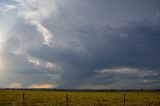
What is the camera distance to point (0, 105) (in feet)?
127

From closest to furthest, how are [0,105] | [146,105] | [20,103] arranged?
[20,103] < [0,105] < [146,105]

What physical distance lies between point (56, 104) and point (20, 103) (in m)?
13.2

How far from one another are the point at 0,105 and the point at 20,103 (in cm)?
886

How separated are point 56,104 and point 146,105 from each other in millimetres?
13769

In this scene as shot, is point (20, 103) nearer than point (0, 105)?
Yes

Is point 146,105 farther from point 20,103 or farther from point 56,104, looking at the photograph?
point 20,103

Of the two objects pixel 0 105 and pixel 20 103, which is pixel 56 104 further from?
pixel 20 103

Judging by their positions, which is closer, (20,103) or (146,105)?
(20,103)

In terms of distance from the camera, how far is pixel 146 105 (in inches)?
1690

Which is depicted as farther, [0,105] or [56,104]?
[56,104]

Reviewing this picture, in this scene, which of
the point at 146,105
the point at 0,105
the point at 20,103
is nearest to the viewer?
the point at 20,103

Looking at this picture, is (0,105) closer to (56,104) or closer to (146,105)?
(56,104)

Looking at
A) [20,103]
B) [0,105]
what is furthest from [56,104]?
[20,103]

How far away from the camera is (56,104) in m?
43.7
